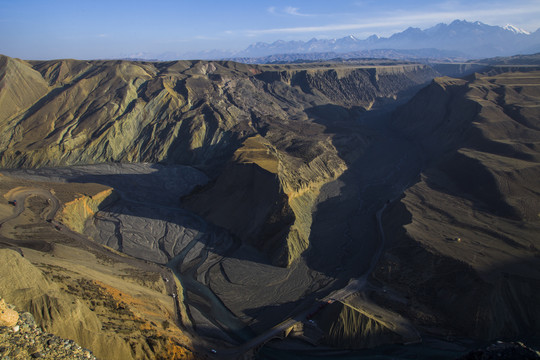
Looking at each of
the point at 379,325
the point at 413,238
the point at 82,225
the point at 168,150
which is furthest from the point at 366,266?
the point at 168,150

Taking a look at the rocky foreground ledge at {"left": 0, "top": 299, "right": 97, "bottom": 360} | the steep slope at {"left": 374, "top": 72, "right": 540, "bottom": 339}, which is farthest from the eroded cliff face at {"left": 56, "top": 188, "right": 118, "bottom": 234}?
the steep slope at {"left": 374, "top": 72, "right": 540, "bottom": 339}

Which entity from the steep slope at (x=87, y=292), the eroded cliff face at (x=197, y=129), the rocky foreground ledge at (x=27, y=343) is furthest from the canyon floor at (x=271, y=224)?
the rocky foreground ledge at (x=27, y=343)

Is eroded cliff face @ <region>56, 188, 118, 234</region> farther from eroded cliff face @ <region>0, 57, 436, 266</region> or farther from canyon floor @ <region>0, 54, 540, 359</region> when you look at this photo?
eroded cliff face @ <region>0, 57, 436, 266</region>

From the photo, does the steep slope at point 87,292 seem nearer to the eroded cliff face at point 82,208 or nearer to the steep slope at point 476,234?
the eroded cliff face at point 82,208

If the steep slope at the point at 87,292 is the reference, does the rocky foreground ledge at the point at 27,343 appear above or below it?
above

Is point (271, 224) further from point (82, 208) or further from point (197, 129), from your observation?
point (197, 129)
